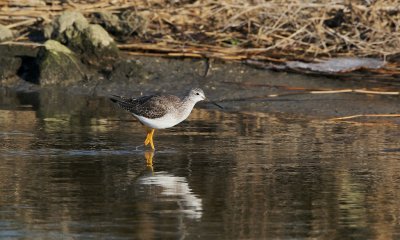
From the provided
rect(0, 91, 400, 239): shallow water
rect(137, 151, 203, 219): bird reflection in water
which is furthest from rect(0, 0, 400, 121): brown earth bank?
rect(137, 151, 203, 219): bird reflection in water

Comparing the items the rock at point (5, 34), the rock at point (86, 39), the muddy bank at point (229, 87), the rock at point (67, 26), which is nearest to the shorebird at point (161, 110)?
the muddy bank at point (229, 87)

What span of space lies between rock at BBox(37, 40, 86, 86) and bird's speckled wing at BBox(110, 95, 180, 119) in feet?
13.2

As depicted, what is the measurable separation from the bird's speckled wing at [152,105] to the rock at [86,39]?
4.20 metres

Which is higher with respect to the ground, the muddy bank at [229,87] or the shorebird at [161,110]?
the shorebird at [161,110]

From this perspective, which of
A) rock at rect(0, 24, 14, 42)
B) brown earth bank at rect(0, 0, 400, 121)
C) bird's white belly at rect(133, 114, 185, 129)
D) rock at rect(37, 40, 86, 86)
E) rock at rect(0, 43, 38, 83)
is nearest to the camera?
bird's white belly at rect(133, 114, 185, 129)

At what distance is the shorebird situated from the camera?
11.6 m

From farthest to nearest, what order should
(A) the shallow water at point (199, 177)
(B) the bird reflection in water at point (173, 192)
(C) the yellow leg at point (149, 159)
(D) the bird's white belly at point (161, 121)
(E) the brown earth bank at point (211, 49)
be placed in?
(E) the brown earth bank at point (211, 49) < (D) the bird's white belly at point (161, 121) < (C) the yellow leg at point (149, 159) < (B) the bird reflection in water at point (173, 192) < (A) the shallow water at point (199, 177)

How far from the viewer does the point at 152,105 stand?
38.7ft

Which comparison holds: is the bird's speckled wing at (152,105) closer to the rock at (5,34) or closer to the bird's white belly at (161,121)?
the bird's white belly at (161,121)

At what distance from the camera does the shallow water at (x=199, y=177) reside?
7.67m

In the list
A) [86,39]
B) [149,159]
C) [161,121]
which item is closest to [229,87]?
[86,39]

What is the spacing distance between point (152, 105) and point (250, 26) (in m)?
5.66

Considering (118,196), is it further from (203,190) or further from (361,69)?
(361,69)

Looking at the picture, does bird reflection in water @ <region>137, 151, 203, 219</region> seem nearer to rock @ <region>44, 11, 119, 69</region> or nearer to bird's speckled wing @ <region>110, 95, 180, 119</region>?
bird's speckled wing @ <region>110, 95, 180, 119</region>
